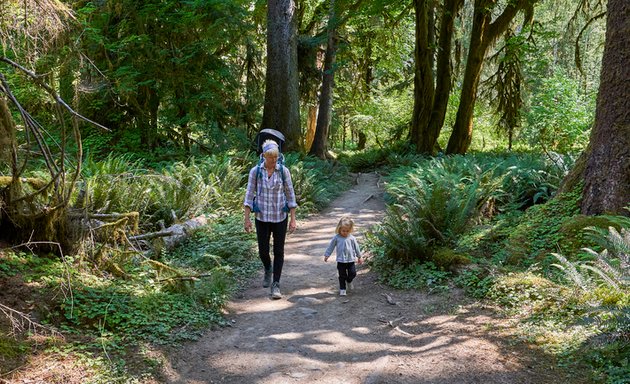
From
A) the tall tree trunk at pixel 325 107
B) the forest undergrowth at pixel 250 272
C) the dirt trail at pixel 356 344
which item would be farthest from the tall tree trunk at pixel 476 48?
the dirt trail at pixel 356 344

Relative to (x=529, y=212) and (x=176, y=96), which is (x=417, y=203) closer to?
(x=529, y=212)

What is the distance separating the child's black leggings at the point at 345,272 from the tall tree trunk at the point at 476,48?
41.1 feet

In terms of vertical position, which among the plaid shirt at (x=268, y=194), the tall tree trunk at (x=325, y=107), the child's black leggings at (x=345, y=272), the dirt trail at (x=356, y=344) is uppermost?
the tall tree trunk at (x=325, y=107)

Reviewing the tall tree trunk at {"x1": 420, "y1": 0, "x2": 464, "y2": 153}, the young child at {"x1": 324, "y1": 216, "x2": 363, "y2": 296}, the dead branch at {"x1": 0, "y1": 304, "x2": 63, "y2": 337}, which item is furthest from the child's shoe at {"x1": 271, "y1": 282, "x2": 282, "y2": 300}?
the tall tree trunk at {"x1": 420, "y1": 0, "x2": 464, "y2": 153}

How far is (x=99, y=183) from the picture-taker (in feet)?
25.0

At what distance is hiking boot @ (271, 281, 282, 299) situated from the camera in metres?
6.00

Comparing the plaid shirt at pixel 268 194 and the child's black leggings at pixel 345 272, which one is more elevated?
the plaid shirt at pixel 268 194

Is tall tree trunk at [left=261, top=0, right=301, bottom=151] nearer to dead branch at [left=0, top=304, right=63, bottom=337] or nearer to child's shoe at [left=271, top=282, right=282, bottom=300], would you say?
child's shoe at [left=271, top=282, right=282, bottom=300]

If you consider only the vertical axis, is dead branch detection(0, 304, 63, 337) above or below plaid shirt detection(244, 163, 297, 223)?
below

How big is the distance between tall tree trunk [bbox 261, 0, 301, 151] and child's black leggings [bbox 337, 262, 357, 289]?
9.11 meters

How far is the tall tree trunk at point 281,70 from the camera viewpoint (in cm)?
1423

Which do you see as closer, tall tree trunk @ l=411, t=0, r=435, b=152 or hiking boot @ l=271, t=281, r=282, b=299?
hiking boot @ l=271, t=281, r=282, b=299

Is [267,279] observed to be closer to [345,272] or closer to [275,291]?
[275,291]

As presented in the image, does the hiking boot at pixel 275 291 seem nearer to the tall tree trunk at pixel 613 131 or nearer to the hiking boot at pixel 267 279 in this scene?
the hiking boot at pixel 267 279
